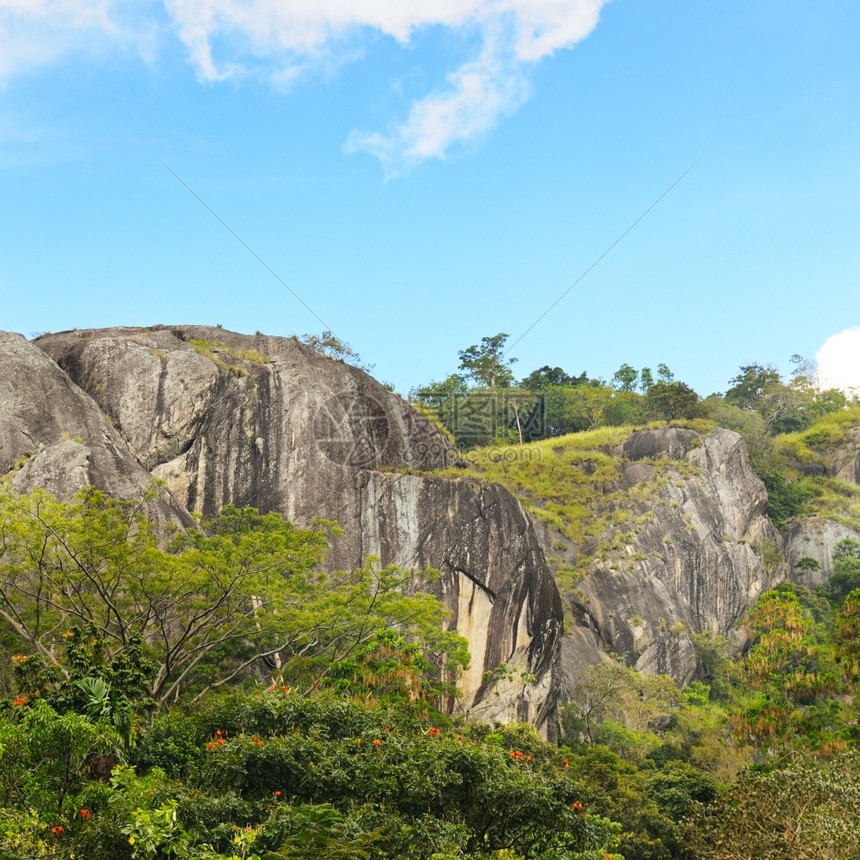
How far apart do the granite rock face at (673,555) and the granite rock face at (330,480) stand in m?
7.40

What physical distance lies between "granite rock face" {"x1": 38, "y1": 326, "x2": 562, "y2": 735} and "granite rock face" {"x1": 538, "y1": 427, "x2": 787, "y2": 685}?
7397 millimetres

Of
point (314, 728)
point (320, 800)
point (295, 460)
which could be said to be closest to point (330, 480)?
point (295, 460)

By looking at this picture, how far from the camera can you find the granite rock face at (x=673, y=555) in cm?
4022

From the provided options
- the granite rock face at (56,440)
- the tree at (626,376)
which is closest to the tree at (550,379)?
the tree at (626,376)

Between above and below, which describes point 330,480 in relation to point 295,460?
below

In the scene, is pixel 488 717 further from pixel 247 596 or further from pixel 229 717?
pixel 229 717

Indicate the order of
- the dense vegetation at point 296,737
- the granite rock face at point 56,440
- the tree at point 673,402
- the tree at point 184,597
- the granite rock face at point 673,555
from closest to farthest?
1. the dense vegetation at point 296,737
2. the tree at point 184,597
3. the granite rock face at point 56,440
4. the granite rock face at point 673,555
5. the tree at point 673,402

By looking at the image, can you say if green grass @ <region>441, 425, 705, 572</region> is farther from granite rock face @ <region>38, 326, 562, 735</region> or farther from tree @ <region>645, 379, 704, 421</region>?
granite rock face @ <region>38, 326, 562, 735</region>

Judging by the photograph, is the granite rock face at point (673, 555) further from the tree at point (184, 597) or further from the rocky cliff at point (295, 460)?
the tree at point (184, 597)

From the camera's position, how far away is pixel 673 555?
144 ft

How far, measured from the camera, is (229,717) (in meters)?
14.1

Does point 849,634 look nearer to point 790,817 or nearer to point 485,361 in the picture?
point 790,817

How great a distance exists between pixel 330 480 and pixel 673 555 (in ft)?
69.5

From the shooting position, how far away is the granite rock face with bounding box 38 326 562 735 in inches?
1113
